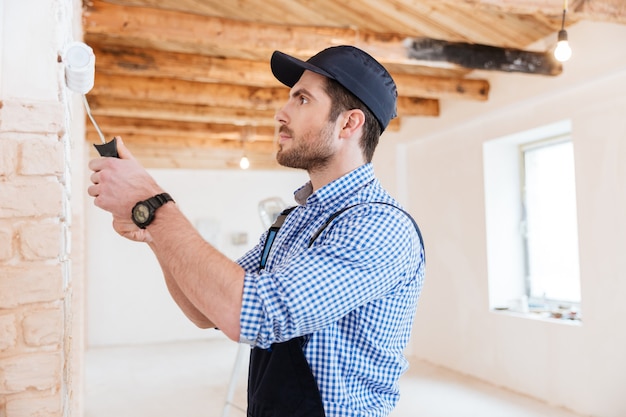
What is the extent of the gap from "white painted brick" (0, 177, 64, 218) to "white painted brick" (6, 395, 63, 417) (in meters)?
0.38

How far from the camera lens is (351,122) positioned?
1.23 meters

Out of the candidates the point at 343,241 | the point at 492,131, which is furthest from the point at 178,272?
the point at 492,131

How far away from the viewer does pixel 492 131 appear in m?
5.04

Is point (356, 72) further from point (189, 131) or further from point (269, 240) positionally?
point (189, 131)

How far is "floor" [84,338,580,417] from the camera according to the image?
13.9ft

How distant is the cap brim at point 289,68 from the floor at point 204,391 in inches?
111

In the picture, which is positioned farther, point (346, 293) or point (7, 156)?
point (7, 156)

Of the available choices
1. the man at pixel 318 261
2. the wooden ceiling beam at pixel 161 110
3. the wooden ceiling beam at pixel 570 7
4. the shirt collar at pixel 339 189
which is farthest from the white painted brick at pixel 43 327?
the wooden ceiling beam at pixel 161 110

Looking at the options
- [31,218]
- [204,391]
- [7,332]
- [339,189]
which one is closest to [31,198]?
[31,218]

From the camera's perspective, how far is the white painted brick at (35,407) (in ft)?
3.82

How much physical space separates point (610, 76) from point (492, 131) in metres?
1.31

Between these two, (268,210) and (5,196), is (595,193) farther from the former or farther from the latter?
(5,196)

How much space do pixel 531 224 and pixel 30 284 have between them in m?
4.68

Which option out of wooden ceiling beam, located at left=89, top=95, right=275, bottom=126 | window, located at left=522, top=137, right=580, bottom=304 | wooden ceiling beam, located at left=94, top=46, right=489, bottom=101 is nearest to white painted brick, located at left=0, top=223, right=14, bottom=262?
wooden ceiling beam, located at left=94, top=46, right=489, bottom=101
